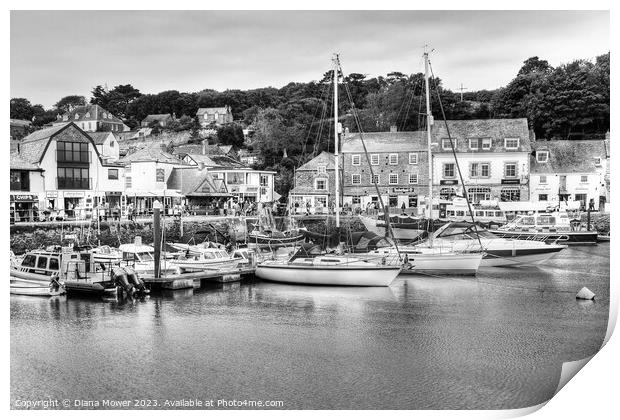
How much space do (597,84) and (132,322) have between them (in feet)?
36.0

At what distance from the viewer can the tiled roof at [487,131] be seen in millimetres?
26672

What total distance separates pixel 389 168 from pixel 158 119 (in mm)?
13948

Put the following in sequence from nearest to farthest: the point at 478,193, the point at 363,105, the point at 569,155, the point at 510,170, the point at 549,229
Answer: the point at 549,229, the point at 569,155, the point at 363,105, the point at 478,193, the point at 510,170

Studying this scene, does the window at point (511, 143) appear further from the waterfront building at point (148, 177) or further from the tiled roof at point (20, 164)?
the tiled roof at point (20, 164)

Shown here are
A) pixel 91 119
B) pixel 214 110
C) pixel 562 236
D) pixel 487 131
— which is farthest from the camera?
pixel 487 131

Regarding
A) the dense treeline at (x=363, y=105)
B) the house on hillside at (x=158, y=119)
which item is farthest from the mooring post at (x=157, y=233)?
the house on hillside at (x=158, y=119)

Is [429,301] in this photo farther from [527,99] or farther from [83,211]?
[527,99]

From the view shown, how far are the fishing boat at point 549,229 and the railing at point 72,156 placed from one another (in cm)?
1537

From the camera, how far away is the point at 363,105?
92.2 ft

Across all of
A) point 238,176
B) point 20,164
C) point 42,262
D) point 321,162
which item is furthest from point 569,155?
point 20,164

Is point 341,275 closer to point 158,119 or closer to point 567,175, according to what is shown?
point 158,119

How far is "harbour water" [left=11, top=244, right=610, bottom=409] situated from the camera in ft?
27.1

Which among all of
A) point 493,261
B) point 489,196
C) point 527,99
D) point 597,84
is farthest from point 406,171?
point 597,84

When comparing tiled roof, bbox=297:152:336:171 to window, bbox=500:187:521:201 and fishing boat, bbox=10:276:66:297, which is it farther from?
fishing boat, bbox=10:276:66:297
